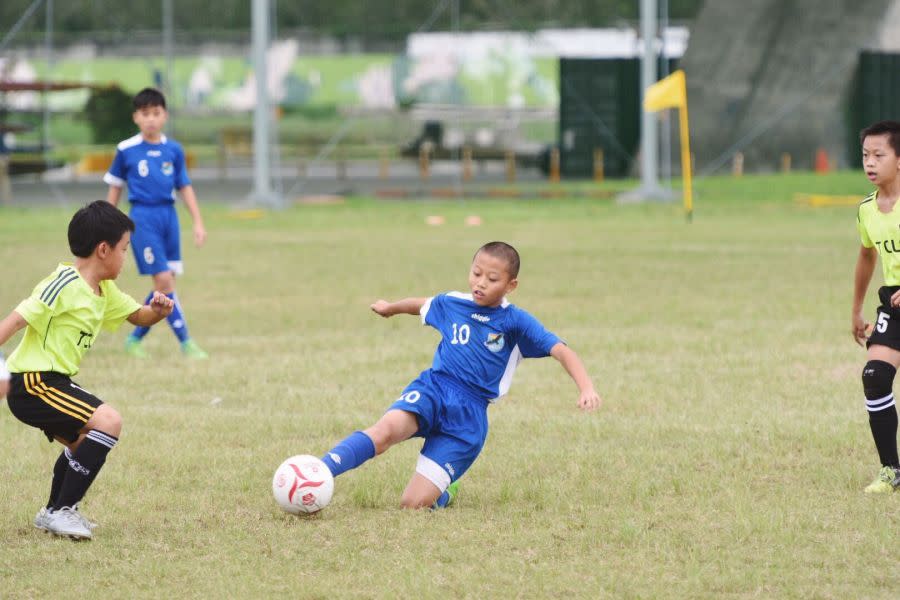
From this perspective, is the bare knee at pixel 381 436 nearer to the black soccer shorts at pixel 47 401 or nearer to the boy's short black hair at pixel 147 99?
the black soccer shorts at pixel 47 401

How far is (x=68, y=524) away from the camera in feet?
19.6

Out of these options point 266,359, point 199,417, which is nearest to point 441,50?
point 266,359

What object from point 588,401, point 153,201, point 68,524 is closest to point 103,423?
point 68,524

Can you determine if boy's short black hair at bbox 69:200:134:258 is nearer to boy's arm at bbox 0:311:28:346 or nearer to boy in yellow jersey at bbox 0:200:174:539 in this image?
boy in yellow jersey at bbox 0:200:174:539

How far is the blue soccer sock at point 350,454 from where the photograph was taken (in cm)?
643

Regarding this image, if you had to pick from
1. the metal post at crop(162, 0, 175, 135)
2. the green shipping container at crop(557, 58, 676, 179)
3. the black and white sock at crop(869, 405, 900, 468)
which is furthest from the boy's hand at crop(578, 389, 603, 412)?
the metal post at crop(162, 0, 175, 135)

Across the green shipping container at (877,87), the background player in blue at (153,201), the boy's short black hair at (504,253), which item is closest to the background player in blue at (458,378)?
the boy's short black hair at (504,253)

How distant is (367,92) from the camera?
35.3 metres

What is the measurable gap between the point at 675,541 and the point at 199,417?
12.5 feet

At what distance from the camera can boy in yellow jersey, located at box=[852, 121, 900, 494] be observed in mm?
6859

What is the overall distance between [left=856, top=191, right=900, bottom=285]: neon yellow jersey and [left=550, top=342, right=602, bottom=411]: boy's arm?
1671 millimetres

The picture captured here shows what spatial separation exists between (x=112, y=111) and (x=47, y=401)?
3266cm

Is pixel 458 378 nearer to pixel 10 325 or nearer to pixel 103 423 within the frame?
pixel 103 423

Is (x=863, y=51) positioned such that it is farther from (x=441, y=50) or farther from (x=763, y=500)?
(x=763, y=500)
